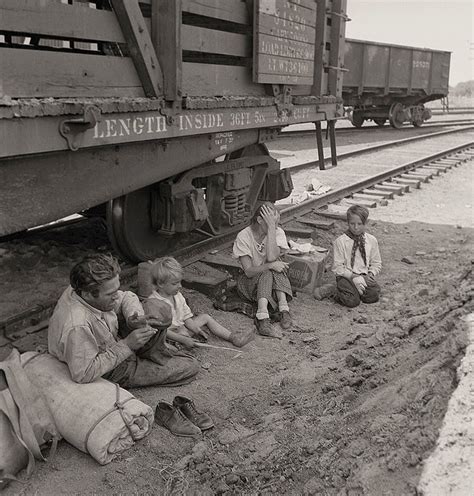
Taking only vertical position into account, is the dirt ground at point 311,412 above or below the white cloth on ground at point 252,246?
below

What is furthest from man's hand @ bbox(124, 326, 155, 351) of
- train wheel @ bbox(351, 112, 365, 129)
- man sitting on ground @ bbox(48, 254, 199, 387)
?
train wheel @ bbox(351, 112, 365, 129)

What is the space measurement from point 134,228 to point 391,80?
1726cm

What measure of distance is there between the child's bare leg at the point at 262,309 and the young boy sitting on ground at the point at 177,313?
0.74ft

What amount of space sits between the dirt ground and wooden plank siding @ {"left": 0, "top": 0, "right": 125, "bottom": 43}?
6.87 feet

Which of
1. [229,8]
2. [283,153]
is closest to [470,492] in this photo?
[229,8]

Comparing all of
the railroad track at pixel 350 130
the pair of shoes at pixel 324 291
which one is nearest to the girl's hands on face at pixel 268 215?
the pair of shoes at pixel 324 291

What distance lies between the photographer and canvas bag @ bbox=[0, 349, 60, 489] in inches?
118

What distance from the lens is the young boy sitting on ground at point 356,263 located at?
5.67m

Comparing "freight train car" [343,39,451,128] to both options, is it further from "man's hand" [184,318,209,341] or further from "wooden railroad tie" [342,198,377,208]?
"man's hand" [184,318,209,341]

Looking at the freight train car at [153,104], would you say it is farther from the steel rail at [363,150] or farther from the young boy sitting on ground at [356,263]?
the steel rail at [363,150]

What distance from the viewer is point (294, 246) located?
6184 millimetres

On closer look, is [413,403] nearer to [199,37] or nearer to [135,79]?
[135,79]

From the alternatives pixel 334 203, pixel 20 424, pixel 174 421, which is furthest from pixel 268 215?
pixel 334 203

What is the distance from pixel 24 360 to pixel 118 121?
63.9 inches
